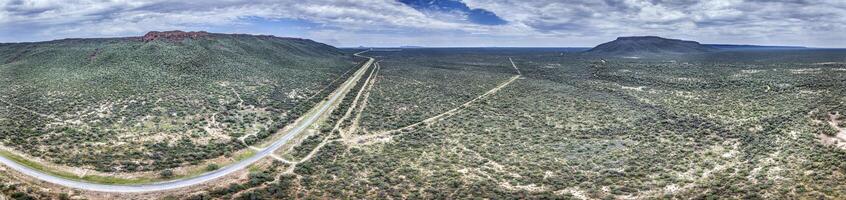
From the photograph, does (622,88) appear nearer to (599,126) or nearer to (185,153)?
(599,126)

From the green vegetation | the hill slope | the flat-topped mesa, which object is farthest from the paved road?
the flat-topped mesa

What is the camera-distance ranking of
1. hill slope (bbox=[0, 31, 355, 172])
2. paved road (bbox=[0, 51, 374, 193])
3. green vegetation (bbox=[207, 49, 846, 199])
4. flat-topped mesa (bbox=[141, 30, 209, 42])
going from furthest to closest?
flat-topped mesa (bbox=[141, 30, 209, 42]), hill slope (bbox=[0, 31, 355, 172]), green vegetation (bbox=[207, 49, 846, 199]), paved road (bbox=[0, 51, 374, 193])

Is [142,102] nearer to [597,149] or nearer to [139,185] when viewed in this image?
[139,185]

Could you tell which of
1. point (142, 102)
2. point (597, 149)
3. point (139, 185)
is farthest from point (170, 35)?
point (597, 149)

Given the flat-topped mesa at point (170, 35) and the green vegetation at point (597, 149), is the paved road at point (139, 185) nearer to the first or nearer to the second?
the green vegetation at point (597, 149)

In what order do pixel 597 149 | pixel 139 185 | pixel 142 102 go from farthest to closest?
pixel 142 102, pixel 597 149, pixel 139 185

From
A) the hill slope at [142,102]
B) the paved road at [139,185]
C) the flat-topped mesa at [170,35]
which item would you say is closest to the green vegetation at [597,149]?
the paved road at [139,185]

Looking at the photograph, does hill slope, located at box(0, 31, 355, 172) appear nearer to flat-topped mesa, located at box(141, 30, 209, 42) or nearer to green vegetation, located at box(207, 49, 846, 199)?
flat-topped mesa, located at box(141, 30, 209, 42)

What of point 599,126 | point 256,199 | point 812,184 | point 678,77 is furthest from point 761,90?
point 256,199
